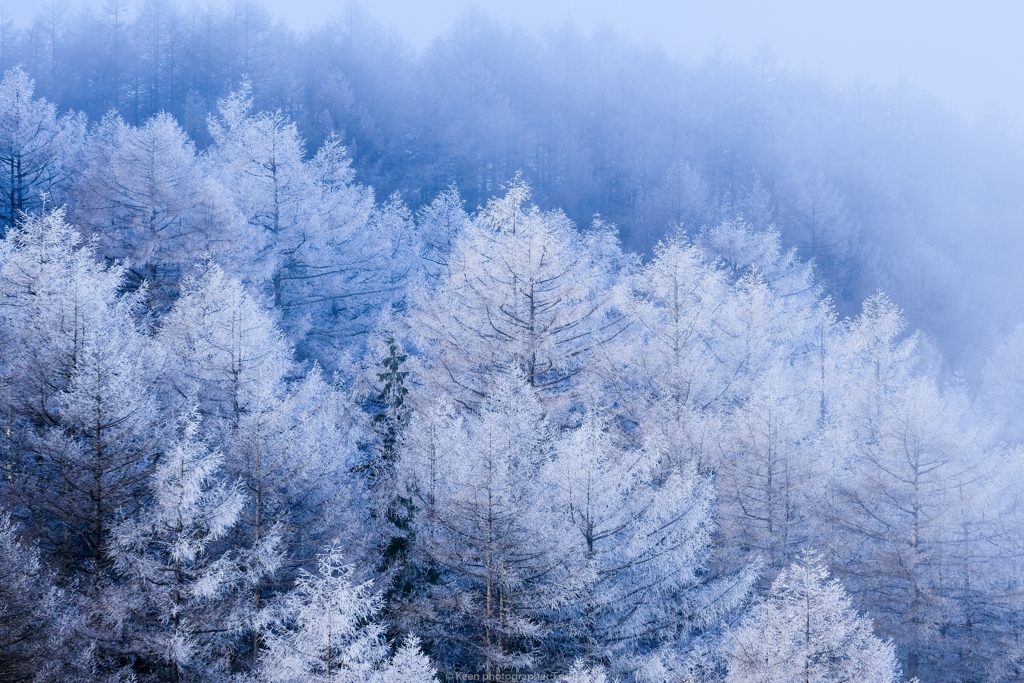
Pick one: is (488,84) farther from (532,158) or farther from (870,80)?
(870,80)

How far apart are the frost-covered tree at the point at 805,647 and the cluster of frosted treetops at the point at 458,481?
54 millimetres

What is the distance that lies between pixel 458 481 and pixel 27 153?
62.4 feet

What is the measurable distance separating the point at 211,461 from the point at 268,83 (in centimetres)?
3794

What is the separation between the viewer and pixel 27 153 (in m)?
22.6

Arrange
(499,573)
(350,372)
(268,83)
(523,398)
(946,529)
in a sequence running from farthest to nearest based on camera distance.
→ (268,83), (350,372), (946,529), (523,398), (499,573)

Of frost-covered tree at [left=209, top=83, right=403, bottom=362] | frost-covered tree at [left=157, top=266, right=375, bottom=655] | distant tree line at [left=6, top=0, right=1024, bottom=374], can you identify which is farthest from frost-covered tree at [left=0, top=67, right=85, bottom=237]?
distant tree line at [left=6, top=0, right=1024, bottom=374]

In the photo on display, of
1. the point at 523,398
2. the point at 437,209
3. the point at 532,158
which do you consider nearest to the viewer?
the point at 523,398

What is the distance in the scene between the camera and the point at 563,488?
1277 centimetres

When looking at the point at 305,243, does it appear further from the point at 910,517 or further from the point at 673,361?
the point at 910,517

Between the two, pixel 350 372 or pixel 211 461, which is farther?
pixel 350 372

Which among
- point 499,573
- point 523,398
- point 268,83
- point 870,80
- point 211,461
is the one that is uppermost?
point 870,80

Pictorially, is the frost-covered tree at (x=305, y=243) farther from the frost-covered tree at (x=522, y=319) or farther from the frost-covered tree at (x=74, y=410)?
the frost-covered tree at (x=74, y=410)

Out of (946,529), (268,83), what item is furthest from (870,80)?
(946,529)

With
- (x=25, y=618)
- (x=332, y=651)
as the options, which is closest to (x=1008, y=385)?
(x=332, y=651)
